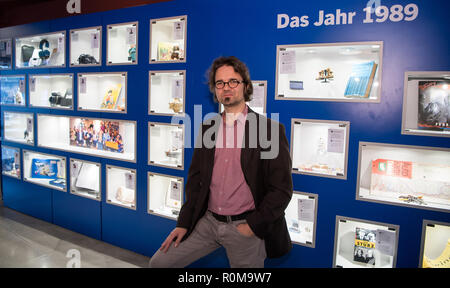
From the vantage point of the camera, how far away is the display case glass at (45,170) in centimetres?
492

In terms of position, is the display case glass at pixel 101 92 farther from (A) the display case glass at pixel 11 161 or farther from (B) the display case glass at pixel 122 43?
(A) the display case glass at pixel 11 161

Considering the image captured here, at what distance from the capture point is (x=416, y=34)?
7.84 feet

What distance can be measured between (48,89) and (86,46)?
3.88ft

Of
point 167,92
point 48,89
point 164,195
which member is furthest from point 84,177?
point 167,92

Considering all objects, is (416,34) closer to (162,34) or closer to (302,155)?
(302,155)

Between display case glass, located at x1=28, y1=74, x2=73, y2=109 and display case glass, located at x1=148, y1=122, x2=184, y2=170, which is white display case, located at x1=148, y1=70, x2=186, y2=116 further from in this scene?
display case glass, located at x1=28, y1=74, x2=73, y2=109

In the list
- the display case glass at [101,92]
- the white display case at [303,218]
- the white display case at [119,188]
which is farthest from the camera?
the display case glass at [101,92]

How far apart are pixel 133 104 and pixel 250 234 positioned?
2.37 meters

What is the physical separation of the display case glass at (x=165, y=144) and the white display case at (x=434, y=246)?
7.80 ft

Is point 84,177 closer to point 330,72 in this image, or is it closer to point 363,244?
point 330,72

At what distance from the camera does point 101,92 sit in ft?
14.8

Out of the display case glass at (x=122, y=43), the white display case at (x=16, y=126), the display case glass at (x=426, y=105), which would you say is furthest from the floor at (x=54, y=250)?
the display case glass at (x=426, y=105)

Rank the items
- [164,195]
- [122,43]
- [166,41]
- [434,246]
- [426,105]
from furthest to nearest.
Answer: [122,43] → [164,195] → [166,41] → [434,246] → [426,105]

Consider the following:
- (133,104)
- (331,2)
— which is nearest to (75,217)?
(133,104)
